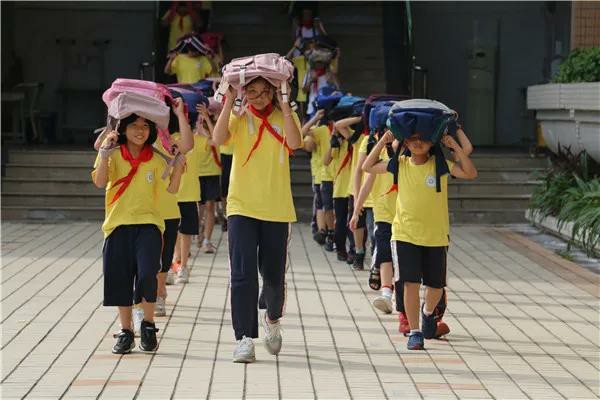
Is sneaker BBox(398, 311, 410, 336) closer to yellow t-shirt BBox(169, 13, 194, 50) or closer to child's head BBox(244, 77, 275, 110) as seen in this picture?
child's head BBox(244, 77, 275, 110)

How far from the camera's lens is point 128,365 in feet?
27.4

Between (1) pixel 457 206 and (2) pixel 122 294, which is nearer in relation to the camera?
(2) pixel 122 294

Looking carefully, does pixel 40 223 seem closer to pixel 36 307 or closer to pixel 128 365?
pixel 36 307

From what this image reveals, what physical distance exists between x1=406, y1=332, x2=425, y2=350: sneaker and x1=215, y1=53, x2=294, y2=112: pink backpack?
184cm

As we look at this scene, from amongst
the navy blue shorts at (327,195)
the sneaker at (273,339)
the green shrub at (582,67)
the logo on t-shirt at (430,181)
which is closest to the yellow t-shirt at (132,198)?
the sneaker at (273,339)

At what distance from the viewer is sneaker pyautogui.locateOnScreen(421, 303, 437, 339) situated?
9.31m

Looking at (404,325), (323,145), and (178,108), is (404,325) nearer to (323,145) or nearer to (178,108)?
(178,108)

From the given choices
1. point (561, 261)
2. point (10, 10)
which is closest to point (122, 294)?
point (561, 261)

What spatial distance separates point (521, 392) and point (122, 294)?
2687mm

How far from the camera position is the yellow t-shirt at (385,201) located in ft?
34.5

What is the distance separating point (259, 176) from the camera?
8.61 m

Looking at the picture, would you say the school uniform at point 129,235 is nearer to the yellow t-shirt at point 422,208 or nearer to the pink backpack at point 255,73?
the pink backpack at point 255,73

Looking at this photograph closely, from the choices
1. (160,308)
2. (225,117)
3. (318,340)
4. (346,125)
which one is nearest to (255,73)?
(225,117)

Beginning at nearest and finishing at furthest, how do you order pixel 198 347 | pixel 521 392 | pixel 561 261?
pixel 521 392 → pixel 198 347 → pixel 561 261
